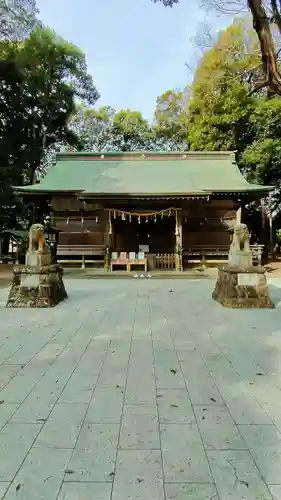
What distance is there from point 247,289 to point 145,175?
10.8m

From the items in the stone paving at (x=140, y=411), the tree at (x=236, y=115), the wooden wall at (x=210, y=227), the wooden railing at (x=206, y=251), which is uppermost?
the tree at (x=236, y=115)

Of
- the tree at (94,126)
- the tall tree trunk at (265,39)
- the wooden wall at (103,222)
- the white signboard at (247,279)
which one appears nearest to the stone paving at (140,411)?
the white signboard at (247,279)

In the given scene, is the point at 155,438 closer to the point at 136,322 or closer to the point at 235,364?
the point at 235,364

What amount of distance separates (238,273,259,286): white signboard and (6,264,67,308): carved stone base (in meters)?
3.33

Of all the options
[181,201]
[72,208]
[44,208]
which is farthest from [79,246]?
[181,201]

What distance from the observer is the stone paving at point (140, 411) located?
5.52 feet

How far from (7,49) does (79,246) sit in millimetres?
10909

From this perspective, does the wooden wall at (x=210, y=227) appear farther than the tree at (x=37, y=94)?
No

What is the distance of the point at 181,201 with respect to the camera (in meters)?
14.2

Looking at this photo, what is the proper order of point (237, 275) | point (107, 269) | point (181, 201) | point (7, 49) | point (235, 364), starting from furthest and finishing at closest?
point (7, 49), point (181, 201), point (107, 269), point (237, 275), point (235, 364)

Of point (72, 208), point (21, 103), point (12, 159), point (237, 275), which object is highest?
point (21, 103)

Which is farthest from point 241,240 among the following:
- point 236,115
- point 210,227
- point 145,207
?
point 236,115

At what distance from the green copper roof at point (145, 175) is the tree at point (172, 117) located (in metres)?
9.72

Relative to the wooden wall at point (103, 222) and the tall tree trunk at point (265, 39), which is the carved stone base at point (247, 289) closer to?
the tall tree trunk at point (265, 39)
